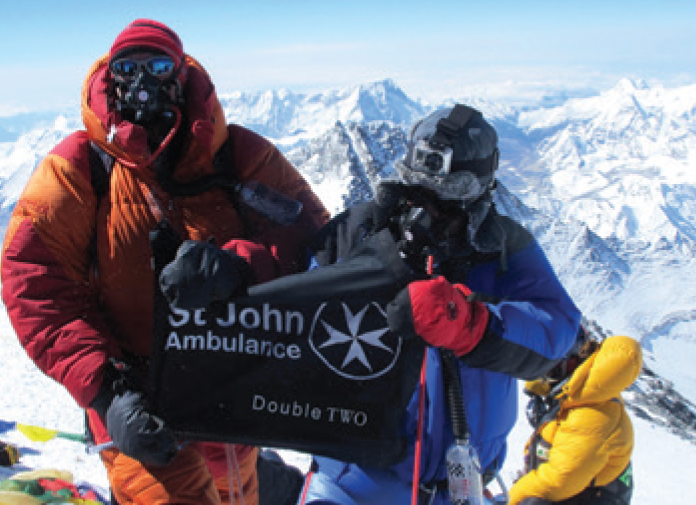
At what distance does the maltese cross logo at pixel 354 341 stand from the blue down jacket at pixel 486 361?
0.29 metres

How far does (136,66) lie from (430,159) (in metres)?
1.84

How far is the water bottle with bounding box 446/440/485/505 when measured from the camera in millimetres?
2857

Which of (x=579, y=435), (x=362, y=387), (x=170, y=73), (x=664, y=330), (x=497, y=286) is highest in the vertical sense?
(x=170, y=73)

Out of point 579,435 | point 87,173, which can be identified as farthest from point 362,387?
point 579,435

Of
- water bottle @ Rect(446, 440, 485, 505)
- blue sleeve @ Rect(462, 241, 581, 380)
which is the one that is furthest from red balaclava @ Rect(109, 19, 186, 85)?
water bottle @ Rect(446, 440, 485, 505)

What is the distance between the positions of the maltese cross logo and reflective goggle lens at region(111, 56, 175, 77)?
1.76 metres

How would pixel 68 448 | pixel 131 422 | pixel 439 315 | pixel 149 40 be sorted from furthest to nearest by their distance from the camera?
pixel 68 448
pixel 149 40
pixel 131 422
pixel 439 315

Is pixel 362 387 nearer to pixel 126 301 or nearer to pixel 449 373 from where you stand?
pixel 449 373

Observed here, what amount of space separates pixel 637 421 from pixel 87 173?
2279 centimetres

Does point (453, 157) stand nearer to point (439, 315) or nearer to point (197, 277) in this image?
point (439, 315)

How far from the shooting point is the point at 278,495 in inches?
207

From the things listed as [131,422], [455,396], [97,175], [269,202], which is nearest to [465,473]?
[455,396]

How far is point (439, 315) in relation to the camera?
2547 millimetres

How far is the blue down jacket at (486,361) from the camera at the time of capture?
286cm
